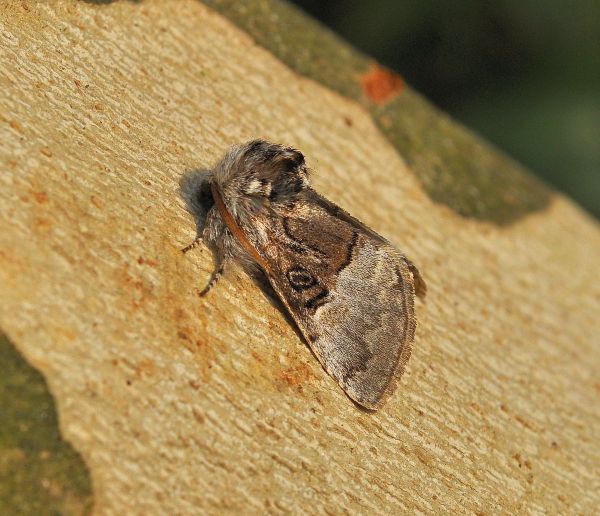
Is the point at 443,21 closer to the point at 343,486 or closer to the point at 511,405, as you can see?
the point at 511,405

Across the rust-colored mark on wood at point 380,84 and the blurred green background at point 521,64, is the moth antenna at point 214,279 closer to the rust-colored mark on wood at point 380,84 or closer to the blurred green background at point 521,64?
the rust-colored mark on wood at point 380,84

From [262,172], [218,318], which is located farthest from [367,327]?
[262,172]

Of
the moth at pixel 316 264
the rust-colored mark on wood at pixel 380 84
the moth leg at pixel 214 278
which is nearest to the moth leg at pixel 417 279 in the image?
the moth at pixel 316 264

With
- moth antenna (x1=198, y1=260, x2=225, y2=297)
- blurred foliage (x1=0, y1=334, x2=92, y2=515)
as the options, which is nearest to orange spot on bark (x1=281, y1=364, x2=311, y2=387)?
moth antenna (x1=198, y1=260, x2=225, y2=297)

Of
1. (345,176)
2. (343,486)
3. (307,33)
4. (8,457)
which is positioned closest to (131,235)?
(8,457)

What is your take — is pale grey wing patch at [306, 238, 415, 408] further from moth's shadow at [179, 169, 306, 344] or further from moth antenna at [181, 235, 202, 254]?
moth antenna at [181, 235, 202, 254]
